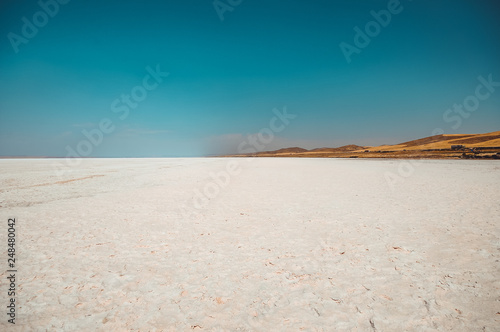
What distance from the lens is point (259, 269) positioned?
408cm

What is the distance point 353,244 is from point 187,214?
567cm

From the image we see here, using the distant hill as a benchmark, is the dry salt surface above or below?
below

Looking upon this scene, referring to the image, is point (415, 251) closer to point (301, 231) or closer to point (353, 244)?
point (353, 244)

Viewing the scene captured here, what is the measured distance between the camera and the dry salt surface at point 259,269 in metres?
2.85

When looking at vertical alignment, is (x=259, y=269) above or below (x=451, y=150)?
below

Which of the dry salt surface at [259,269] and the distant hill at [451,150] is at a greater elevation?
the distant hill at [451,150]

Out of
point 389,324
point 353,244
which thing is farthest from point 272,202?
point 389,324

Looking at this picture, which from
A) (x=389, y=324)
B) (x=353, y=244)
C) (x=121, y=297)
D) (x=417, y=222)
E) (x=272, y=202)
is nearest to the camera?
(x=389, y=324)

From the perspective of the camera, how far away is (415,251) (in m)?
4.66

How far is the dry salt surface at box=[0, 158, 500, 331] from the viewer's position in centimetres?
285

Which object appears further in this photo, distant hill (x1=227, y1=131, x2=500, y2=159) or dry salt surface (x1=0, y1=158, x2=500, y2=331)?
distant hill (x1=227, y1=131, x2=500, y2=159)

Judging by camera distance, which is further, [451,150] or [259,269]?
[451,150]

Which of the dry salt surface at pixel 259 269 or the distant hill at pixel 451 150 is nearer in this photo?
the dry salt surface at pixel 259 269

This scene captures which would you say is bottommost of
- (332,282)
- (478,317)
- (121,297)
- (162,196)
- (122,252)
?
(478,317)
